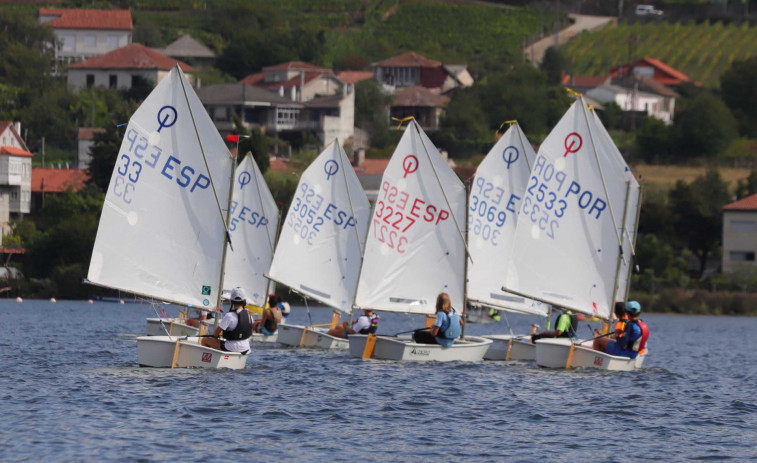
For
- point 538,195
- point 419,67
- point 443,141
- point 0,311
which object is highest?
point 419,67

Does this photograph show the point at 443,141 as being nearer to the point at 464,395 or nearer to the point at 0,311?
the point at 0,311

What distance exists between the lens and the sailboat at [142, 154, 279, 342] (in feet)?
175

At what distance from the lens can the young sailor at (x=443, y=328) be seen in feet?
123

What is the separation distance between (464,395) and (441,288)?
30.7 feet

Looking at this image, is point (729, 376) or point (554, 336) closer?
point (554, 336)

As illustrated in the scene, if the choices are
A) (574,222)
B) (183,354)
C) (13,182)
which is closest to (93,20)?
(13,182)

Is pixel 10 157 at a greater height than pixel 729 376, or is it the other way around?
pixel 10 157

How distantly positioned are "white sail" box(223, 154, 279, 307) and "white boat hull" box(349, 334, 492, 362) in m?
13.8

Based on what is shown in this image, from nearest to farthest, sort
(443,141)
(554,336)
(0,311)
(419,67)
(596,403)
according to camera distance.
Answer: (596,403)
(554,336)
(0,311)
(443,141)
(419,67)

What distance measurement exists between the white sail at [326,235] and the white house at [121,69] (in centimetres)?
11278

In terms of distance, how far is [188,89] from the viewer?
3428 cm

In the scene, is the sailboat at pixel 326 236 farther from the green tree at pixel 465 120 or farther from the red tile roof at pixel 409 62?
the red tile roof at pixel 409 62

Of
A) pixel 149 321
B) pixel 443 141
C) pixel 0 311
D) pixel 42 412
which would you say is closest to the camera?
pixel 42 412

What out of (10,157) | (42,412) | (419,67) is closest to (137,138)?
(42,412)
